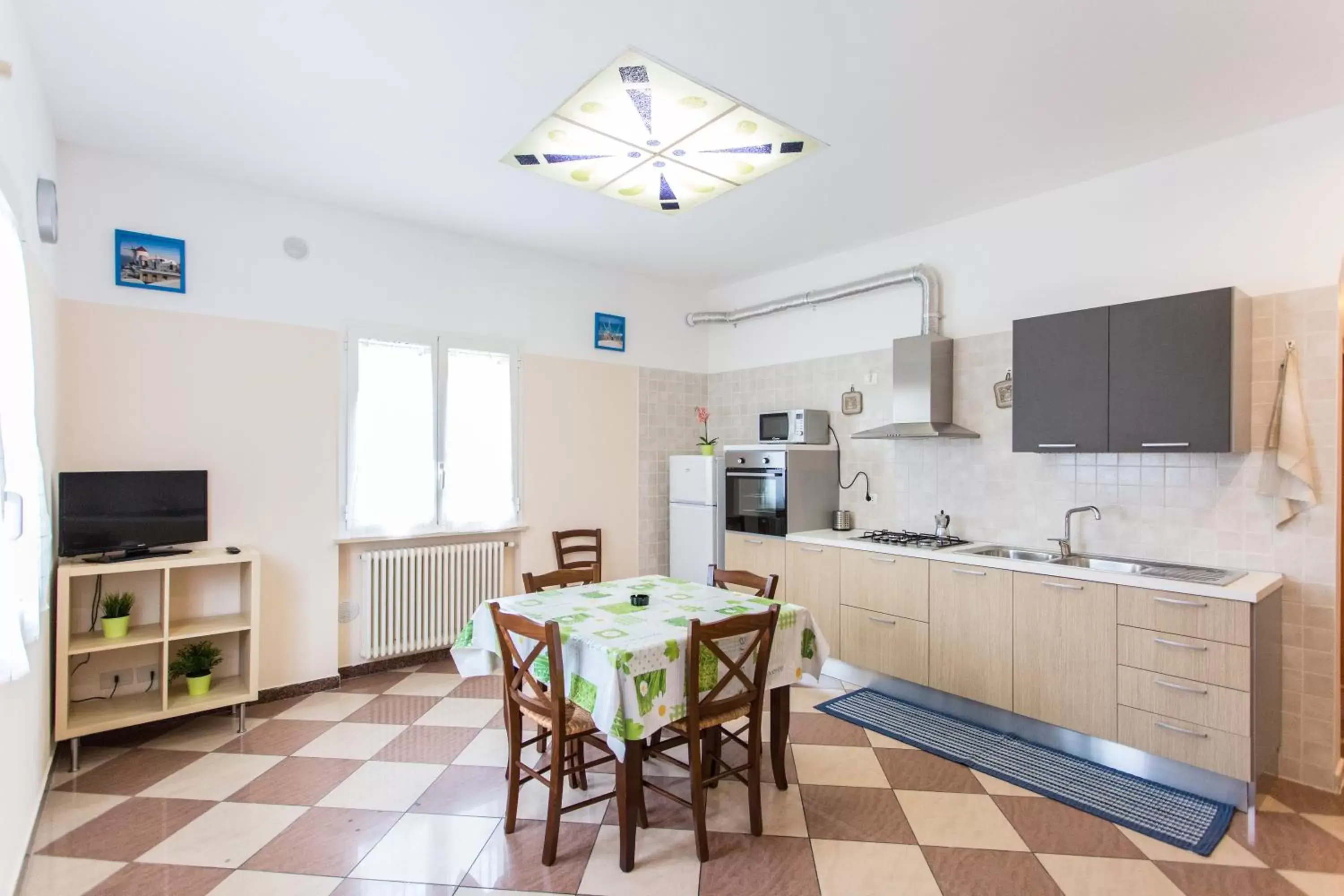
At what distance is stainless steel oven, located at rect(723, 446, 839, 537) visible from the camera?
178 inches

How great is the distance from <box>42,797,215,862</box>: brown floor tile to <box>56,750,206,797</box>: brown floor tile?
165 millimetres

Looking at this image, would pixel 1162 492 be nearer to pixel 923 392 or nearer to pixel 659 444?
pixel 923 392

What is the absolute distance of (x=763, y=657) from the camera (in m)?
2.44

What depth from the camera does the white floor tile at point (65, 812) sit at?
2471 millimetres

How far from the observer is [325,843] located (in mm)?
2439

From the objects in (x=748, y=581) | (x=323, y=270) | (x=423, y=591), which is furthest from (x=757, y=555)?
(x=323, y=270)

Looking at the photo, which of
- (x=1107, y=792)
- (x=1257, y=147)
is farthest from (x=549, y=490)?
(x=1257, y=147)

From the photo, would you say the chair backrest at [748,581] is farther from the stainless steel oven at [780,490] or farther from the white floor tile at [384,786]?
the white floor tile at [384,786]

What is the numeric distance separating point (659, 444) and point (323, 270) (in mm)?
2837

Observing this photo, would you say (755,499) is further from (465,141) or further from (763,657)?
(465,141)

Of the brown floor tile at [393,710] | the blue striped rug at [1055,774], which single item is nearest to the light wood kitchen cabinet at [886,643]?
the blue striped rug at [1055,774]

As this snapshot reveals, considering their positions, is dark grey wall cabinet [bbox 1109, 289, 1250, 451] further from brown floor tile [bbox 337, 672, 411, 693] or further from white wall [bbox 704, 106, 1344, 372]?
brown floor tile [bbox 337, 672, 411, 693]

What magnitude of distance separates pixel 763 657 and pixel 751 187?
2.62 meters

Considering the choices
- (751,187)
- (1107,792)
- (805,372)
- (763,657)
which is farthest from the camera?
(805,372)
